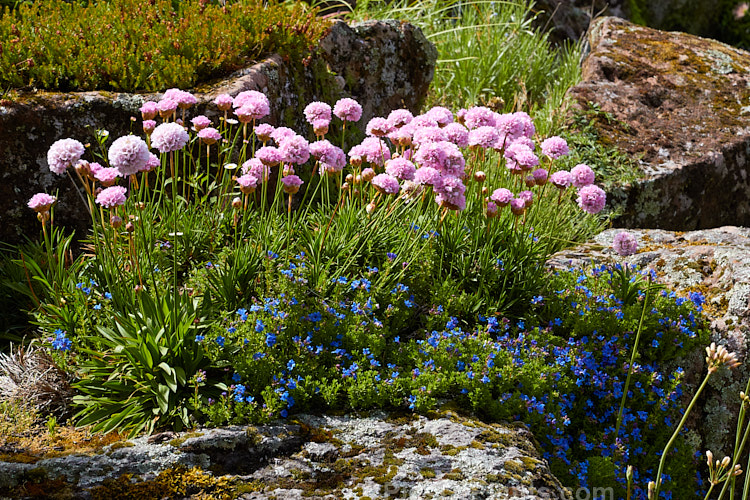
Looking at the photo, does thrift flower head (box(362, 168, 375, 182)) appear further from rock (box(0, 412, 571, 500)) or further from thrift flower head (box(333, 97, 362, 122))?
rock (box(0, 412, 571, 500))

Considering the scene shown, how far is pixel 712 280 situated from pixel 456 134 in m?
2.07

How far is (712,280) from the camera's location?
442 centimetres

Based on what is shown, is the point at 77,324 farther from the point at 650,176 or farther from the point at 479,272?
the point at 650,176

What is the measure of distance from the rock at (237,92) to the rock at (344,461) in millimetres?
1929

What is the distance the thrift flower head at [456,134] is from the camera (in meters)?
3.85

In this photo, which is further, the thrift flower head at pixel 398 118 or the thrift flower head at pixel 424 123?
the thrift flower head at pixel 398 118

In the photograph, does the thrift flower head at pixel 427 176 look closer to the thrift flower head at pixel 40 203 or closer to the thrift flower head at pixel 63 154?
the thrift flower head at pixel 63 154

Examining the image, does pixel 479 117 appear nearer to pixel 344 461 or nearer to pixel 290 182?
pixel 290 182

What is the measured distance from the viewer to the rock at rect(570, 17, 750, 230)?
6.70m

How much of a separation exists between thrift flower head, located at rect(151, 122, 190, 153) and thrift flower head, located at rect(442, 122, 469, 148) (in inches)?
57.8

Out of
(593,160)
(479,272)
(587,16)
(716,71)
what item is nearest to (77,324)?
(479,272)


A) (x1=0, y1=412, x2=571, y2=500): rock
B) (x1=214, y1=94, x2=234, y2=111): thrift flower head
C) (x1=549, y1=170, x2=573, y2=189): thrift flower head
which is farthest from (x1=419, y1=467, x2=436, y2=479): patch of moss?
(x1=214, y1=94, x2=234, y2=111): thrift flower head

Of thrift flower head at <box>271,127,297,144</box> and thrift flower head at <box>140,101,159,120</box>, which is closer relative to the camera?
thrift flower head at <box>271,127,297,144</box>

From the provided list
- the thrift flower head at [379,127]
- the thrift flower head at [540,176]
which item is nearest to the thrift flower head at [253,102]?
the thrift flower head at [379,127]
